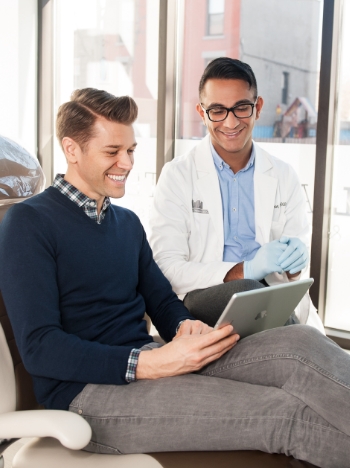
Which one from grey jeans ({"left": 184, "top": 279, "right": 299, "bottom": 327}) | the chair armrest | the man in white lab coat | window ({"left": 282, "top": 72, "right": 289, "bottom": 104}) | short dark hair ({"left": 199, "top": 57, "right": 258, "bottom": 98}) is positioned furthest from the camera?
window ({"left": 282, "top": 72, "right": 289, "bottom": 104})

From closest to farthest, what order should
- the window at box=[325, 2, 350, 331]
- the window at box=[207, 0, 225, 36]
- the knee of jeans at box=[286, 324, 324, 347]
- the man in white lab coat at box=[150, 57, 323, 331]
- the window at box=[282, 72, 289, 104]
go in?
the knee of jeans at box=[286, 324, 324, 347]
the man in white lab coat at box=[150, 57, 323, 331]
the window at box=[325, 2, 350, 331]
the window at box=[282, 72, 289, 104]
the window at box=[207, 0, 225, 36]

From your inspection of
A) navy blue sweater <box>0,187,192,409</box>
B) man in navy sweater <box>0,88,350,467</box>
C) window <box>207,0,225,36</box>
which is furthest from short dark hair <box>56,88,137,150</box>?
window <box>207,0,225,36</box>

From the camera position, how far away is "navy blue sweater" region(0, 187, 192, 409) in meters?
1.21

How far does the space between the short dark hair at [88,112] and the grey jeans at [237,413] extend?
598mm

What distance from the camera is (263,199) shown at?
2021mm

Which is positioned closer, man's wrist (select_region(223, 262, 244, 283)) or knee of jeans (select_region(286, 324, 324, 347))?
knee of jeans (select_region(286, 324, 324, 347))

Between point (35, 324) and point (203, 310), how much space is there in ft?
2.28

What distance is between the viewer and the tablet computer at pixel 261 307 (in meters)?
1.20

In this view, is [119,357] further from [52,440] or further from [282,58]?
[282,58]

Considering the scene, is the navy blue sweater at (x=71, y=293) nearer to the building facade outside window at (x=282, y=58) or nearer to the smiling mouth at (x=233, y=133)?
the smiling mouth at (x=233, y=133)

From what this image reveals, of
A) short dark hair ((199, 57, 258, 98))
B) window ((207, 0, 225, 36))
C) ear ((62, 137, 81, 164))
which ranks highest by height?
window ((207, 0, 225, 36))

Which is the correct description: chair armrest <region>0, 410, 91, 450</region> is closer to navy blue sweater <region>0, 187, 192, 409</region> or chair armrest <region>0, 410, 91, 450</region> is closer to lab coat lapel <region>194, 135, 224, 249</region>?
navy blue sweater <region>0, 187, 192, 409</region>

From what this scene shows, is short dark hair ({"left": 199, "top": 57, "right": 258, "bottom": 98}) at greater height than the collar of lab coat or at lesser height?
greater

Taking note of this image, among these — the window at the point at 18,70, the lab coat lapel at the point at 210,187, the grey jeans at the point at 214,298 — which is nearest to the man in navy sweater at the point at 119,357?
the grey jeans at the point at 214,298
